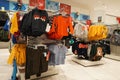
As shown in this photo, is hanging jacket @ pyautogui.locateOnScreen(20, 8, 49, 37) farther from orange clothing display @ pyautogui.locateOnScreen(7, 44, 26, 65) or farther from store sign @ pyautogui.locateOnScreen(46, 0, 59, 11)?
store sign @ pyautogui.locateOnScreen(46, 0, 59, 11)

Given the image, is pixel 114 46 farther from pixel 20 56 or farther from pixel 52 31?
pixel 20 56

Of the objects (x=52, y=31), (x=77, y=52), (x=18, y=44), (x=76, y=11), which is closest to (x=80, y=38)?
(x=77, y=52)

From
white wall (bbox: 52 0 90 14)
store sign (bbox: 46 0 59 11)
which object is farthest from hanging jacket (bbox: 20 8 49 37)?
white wall (bbox: 52 0 90 14)

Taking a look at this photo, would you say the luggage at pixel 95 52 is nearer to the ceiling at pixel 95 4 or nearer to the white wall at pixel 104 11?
the ceiling at pixel 95 4

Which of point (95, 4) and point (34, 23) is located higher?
point (95, 4)

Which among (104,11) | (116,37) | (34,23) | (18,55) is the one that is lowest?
(18,55)

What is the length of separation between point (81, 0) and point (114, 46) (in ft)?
14.8

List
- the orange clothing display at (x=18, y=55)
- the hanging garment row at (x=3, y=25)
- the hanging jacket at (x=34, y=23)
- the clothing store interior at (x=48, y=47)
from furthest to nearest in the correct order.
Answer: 1. the hanging garment row at (x=3, y=25)
2. the orange clothing display at (x=18, y=55)
3. the clothing store interior at (x=48, y=47)
4. the hanging jacket at (x=34, y=23)

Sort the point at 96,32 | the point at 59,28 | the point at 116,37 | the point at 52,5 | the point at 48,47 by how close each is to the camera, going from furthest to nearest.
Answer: the point at 52,5 → the point at 116,37 → the point at 96,32 → the point at 48,47 → the point at 59,28

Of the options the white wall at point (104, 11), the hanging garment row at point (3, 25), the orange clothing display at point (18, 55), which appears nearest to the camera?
the orange clothing display at point (18, 55)

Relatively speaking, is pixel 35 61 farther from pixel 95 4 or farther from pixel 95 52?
pixel 95 4

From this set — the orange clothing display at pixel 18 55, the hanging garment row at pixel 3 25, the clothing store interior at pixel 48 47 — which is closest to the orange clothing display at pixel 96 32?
the clothing store interior at pixel 48 47

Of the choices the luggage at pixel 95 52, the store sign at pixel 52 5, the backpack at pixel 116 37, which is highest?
the store sign at pixel 52 5

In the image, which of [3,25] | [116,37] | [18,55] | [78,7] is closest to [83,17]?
[78,7]
